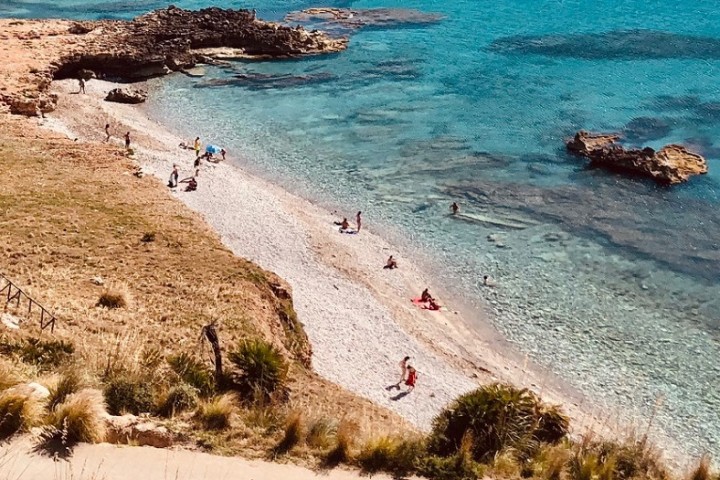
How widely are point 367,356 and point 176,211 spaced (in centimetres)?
1279

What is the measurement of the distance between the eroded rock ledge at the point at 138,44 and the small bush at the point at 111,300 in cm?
3290

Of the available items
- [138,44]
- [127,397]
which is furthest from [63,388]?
[138,44]

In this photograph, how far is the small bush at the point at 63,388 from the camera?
12.3m

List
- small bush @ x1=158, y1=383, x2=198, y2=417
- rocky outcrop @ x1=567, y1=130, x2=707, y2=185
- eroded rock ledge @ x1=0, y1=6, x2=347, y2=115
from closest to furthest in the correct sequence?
1. small bush @ x1=158, y1=383, x2=198, y2=417
2. rocky outcrop @ x1=567, y1=130, x2=707, y2=185
3. eroded rock ledge @ x1=0, y1=6, x2=347, y2=115

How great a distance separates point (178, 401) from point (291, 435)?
2.64 meters

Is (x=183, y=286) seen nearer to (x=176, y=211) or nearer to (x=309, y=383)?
(x=309, y=383)

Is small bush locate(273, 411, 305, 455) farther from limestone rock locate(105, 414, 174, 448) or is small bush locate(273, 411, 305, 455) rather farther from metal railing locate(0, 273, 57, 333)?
metal railing locate(0, 273, 57, 333)

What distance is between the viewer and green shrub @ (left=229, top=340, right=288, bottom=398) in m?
16.3

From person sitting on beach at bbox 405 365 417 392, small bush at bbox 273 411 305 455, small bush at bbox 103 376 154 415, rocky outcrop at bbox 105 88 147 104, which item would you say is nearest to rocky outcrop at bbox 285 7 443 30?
rocky outcrop at bbox 105 88 147 104

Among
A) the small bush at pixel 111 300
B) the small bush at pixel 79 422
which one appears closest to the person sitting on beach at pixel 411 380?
the small bush at pixel 111 300

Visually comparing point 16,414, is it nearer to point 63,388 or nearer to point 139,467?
point 63,388

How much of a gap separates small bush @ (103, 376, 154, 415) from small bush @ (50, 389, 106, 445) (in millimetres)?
1393

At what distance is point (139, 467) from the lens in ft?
35.5

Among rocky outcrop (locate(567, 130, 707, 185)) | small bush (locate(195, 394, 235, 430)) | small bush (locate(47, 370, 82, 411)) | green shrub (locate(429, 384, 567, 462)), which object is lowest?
rocky outcrop (locate(567, 130, 707, 185))
